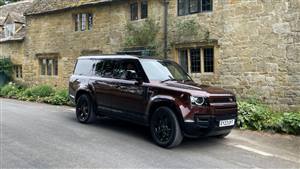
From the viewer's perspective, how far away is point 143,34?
14.1 meters

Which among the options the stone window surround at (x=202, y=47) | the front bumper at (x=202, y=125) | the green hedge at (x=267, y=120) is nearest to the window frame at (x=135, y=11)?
the stone window surround at (x=202, y=47)

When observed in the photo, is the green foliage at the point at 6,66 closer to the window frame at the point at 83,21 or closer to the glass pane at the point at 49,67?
the glass pane at the point at 49,67

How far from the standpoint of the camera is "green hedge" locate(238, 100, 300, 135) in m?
8.70

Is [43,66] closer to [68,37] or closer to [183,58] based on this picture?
[68,37]

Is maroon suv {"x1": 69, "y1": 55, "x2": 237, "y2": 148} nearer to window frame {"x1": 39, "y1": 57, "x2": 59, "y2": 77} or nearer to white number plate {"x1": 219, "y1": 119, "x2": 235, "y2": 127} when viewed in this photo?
white number plate {"x1": 219, "y1": 119, "x2": 235, "y2": 127}

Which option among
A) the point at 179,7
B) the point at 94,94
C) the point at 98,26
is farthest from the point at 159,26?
the point at 94,94

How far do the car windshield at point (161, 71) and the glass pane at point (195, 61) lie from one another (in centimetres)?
417

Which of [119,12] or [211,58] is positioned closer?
[211,58]

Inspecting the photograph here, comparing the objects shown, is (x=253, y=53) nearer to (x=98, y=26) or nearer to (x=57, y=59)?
(x=98, y=26)

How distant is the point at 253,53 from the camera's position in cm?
1119

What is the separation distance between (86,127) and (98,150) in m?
2.46

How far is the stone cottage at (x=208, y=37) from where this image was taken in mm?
10500

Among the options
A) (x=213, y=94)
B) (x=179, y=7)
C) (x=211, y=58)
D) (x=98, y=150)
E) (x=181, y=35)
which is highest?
(x=179, y=7)

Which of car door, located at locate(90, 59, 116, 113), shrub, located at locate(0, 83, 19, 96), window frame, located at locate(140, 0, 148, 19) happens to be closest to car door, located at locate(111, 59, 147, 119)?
car door, located at locate(90, 59, 116, 113)
